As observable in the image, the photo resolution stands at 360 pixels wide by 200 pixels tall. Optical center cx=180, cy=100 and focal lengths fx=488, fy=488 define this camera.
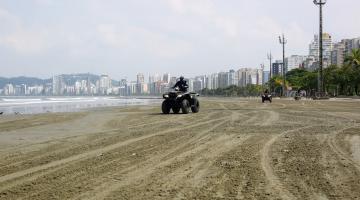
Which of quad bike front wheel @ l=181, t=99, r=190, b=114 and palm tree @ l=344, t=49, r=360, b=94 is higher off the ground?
palm tree @ l=344, t=49, r=360, b=94

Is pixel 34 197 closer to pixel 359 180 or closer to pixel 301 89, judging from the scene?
pixel 359 180

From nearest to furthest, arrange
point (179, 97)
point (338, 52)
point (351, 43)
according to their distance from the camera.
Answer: point (179, 97), point (351, 43), point (338, 52)

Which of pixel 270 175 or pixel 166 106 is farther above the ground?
pixel 166 106

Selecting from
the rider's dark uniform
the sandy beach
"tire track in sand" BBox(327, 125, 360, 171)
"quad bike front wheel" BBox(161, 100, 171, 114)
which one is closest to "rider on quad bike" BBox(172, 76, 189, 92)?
the rider's dark uniform

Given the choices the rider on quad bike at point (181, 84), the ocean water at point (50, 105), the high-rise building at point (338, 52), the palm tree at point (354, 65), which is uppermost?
the high-rise building at point (338, 52)

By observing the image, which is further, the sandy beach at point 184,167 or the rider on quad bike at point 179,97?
the rider on quad bike at point 179,97

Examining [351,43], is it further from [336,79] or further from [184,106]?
[184,106]

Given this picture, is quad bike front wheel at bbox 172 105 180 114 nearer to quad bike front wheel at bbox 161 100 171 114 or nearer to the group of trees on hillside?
quad bike front wheel at bbox 161 100 171 114

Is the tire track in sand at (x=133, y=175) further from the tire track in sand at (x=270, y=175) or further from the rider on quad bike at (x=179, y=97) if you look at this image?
the rider on quad bike at (x=179, y=97)

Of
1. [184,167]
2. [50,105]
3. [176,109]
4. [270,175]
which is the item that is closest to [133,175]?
[184,167]

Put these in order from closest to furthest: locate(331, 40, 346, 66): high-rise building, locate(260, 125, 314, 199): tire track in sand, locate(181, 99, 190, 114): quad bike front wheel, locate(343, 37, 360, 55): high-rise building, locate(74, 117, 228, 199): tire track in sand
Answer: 1. locate(260, 125, 314, 199): tire track in sand
2. locate(74, 117, 228, 199): tire track in sand
3. locate(181, 99, 190, 114): quad bike front wheel
4. locate(343, 37, 360, 55): high-rise building
5. locate(331, 40, 346, 66): high-rise building

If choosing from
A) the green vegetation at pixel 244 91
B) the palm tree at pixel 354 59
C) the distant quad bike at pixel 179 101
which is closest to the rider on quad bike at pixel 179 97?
the distant quad bike at pixel 179 101

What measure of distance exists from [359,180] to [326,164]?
4.95 feet

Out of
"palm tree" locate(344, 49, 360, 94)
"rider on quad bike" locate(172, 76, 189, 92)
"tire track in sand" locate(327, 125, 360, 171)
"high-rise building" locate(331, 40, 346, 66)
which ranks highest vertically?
"high-rise building" locate(331, 40, 346, 66)
